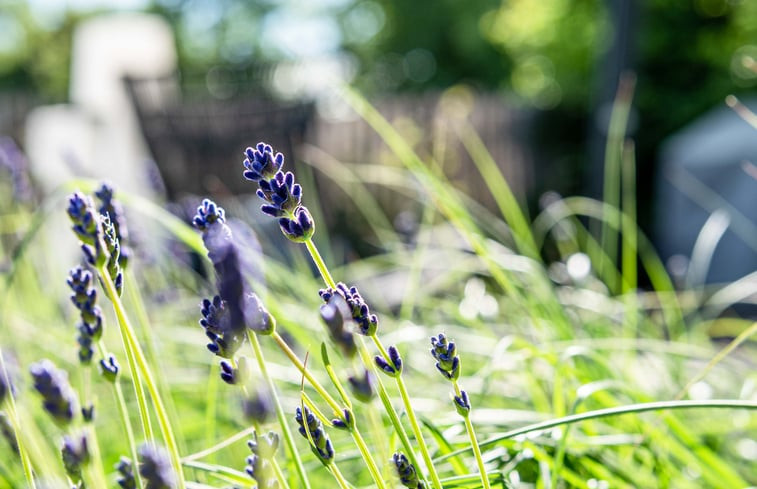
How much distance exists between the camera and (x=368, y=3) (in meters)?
21.2

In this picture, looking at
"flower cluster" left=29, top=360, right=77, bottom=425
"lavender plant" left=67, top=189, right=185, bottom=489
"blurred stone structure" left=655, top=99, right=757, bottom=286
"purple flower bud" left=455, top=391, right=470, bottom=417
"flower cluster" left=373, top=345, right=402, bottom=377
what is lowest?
"purple flower bud" left=455, top=391, right=470, bottom=417

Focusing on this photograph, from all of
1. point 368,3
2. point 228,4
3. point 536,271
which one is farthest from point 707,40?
point 228,4

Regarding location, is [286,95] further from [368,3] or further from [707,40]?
[368,3]

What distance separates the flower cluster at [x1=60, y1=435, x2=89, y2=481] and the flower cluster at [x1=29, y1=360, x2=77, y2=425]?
44 millimetres

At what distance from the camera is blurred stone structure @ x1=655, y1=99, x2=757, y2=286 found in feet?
20.8

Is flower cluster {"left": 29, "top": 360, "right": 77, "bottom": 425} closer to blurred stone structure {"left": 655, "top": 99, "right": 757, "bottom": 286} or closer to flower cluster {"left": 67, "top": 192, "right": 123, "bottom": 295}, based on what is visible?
flower cluster {"left": 67, "top": 192, "right": 123, "bottom": 295}

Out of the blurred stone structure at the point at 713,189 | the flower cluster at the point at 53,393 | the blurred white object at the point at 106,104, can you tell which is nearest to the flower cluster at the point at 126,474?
the flower cluster at the point at 53,393

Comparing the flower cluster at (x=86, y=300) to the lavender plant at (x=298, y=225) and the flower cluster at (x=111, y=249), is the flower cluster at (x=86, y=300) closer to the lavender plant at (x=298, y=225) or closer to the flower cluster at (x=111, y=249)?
the flower cluster at (x=111, y=249)

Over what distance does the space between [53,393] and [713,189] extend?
7.42 metres

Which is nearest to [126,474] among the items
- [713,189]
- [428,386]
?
[428,386]

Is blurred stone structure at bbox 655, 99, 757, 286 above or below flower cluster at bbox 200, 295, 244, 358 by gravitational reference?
above

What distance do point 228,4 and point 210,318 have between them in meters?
31.7

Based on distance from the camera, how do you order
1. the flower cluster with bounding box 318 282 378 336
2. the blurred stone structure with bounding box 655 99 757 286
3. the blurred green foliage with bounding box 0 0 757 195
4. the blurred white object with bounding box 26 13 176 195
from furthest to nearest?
the blurred green foliage with bounding box 0 0 757 195 < the blurred stone structure with bounding box 655 99 757 286 < the blurred white object with bounding box 26 13 176 195 < the flower cluster with bounding box 318 282 378 336

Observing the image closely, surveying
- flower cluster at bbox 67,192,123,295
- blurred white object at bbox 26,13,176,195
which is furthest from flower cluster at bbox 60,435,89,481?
blurred white object at bbox 26,13,176,195
